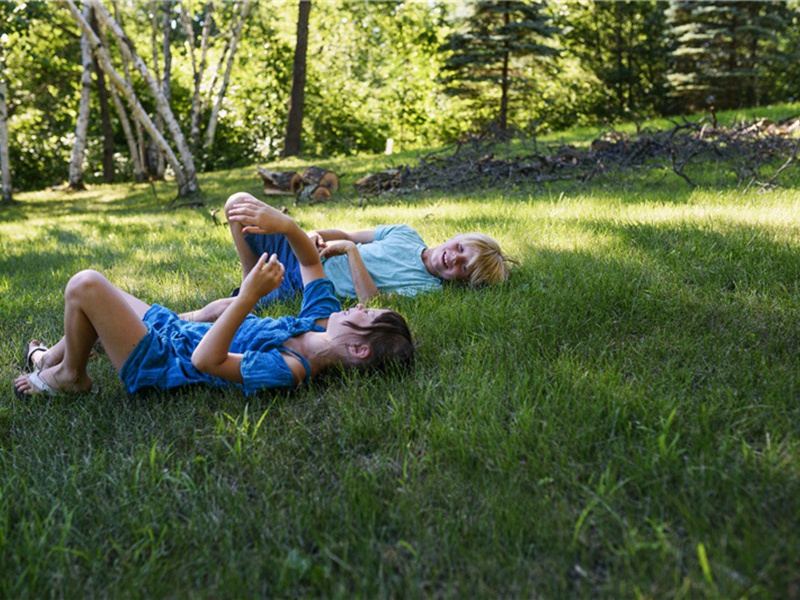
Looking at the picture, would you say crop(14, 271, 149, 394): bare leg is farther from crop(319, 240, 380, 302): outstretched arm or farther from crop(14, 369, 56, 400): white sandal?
crop(319, 240, 380, 302): outstretched arm

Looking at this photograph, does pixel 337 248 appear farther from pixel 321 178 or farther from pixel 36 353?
pixel 321 178

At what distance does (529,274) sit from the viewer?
385 cm

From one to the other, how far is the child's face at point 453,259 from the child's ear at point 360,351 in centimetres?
136

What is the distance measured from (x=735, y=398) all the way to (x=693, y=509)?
704mm

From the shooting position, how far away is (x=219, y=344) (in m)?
2.34

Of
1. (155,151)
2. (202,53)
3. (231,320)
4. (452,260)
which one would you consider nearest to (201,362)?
(231,320)

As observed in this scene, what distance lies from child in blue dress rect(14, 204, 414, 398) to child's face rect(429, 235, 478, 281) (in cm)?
122

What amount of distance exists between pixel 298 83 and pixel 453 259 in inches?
454

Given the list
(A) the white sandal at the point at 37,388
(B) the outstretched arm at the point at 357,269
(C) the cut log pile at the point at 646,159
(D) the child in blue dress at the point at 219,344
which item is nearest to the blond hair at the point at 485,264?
(B) the outstretched arm at the point at 357,269

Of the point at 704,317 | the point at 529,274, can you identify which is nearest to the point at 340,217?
the point at 529,274

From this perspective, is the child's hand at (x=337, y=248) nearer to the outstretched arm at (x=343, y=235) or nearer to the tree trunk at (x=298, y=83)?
the outstretched arm at (x=343, y=235)

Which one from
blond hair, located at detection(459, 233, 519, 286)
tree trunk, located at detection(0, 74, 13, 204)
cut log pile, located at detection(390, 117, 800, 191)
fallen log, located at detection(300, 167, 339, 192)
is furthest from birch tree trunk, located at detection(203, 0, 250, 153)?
blond hair, located at detection(459, 233, 519, 286)

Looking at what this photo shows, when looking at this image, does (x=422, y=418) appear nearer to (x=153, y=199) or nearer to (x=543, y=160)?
(x=543, y=160)

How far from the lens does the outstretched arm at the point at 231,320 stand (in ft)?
7.53
